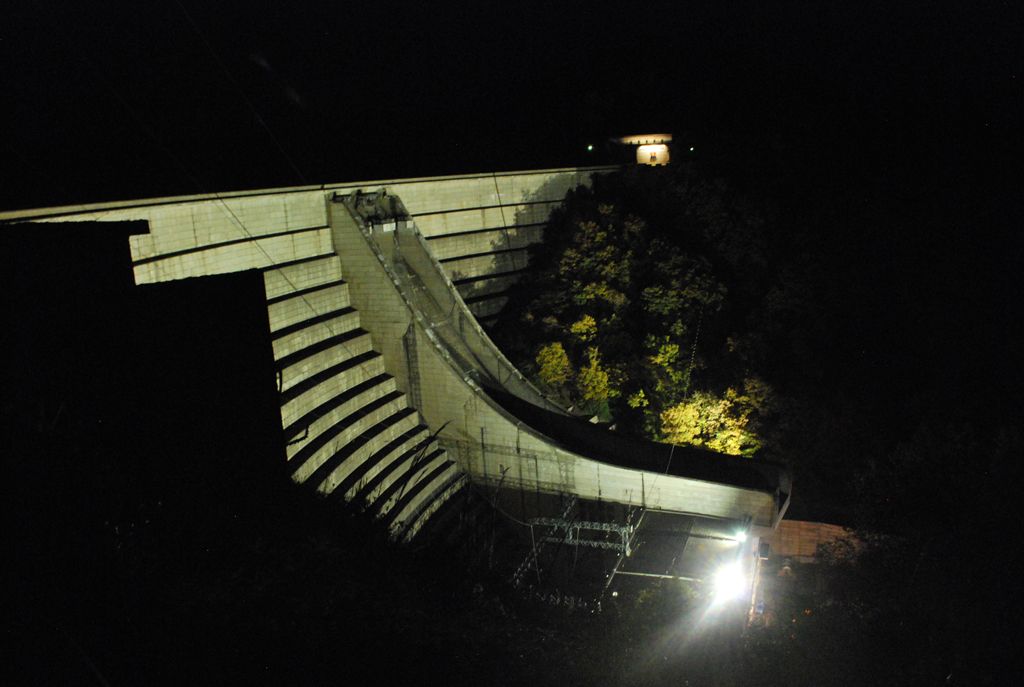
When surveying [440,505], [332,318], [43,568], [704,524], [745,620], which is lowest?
[745,620]

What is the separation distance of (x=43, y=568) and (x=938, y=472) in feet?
51.2

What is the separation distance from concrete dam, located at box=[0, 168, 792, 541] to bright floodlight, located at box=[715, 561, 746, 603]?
125cm

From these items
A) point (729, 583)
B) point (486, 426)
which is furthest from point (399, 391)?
point (729, 583)

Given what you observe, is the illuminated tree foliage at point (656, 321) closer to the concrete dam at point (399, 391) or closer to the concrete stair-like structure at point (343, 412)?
the concrete dam at point (399, 391)

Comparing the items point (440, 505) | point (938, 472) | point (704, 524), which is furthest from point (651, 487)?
point (938, 472)

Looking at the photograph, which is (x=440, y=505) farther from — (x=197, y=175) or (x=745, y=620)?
(x=197, y=175)

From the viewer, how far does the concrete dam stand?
42.7 feet

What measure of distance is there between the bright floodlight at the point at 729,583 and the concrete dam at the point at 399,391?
1.25m

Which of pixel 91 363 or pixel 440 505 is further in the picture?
pixel 440 505

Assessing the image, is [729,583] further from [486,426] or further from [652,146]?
[652,146]

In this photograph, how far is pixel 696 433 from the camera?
18125mm

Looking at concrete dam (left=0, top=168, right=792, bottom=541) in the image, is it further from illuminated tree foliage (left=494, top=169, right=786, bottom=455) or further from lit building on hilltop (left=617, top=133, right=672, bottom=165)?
lit building on hilltop (left=617, top=133, right=672, bottom=165)

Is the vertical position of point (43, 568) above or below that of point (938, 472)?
above

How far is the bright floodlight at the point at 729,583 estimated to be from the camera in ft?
Answer: 43.4
